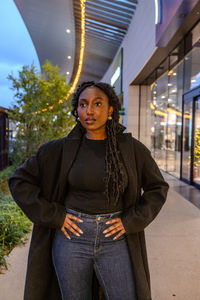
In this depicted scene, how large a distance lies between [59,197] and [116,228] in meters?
0.36

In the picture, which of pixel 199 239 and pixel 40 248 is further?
pixel 199 239

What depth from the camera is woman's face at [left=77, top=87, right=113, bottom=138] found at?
1.44 metres

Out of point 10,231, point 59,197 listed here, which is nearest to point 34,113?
point 10,231

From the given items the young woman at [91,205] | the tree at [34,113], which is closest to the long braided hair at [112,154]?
the young woman at [91,205]

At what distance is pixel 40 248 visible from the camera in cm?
149

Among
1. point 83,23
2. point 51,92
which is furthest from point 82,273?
point 83,23

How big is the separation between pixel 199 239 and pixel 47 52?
19.9 metres

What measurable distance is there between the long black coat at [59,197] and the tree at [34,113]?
5561 millimetres

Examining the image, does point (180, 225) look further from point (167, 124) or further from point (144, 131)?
point (144, 131)

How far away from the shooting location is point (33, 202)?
139 cm

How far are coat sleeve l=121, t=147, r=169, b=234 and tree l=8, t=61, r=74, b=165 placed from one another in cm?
571

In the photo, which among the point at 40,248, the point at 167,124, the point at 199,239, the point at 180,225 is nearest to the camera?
the point at 40,248

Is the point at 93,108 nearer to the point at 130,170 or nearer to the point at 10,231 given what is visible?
the point at 130,170

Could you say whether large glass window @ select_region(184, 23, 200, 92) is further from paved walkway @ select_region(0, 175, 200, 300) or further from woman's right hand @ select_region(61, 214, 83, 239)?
woman's right hand @ select_region(61, 214, 83, 239)
